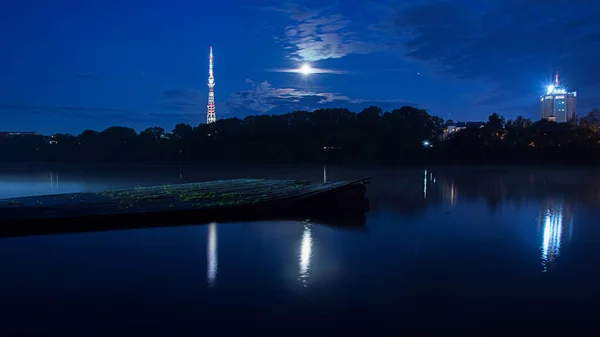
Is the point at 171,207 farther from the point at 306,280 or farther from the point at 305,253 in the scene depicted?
the point at 306,280

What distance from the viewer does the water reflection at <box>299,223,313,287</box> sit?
647 centimetres

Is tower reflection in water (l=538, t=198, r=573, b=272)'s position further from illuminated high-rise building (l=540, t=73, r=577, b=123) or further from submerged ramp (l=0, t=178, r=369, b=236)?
illuminated high-rise building (l=540, t=73, r=577, b=123)

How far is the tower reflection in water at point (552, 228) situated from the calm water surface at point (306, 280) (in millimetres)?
43

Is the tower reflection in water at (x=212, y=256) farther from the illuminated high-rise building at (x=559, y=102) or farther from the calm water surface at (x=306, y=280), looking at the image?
the illuminated high-rise building at (x=559, y=102)

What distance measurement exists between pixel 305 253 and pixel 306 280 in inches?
63.9

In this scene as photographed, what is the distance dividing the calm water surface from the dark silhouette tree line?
38.1 meters

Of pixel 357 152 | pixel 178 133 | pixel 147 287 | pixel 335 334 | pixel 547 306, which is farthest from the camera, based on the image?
pixel 178 133

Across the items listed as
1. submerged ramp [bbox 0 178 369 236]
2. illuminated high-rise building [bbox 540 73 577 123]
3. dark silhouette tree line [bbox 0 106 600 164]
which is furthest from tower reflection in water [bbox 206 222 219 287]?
illuminated high-rise building [bbox 540 73 577 123]

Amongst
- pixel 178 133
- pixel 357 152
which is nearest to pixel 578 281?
pixel 357 152

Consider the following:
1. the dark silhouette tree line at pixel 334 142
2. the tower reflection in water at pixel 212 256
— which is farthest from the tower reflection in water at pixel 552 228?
the dark silhouette tree line at pixel 334 142

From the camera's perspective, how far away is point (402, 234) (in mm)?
9555

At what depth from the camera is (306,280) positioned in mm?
6219

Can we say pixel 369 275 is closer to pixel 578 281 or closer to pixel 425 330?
pixel 425 330

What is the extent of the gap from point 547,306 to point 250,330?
3.51 metres
